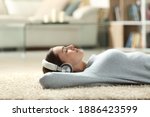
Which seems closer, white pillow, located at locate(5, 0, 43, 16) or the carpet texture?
the carpet texture

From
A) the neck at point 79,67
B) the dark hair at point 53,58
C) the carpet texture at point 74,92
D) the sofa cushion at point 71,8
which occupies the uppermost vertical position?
the sofa cushion at point 71,8

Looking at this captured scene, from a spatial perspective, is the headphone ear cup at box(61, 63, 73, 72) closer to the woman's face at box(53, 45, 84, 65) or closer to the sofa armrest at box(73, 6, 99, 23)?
the woman's face at box(53, 45, 84, 65)

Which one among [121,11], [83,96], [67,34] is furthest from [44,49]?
[83,96]

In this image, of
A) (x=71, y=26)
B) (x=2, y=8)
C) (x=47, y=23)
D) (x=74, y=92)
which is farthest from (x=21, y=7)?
(x=74, y=92)

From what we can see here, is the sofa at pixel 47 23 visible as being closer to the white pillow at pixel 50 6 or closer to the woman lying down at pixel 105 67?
the white pillow at pixel 50 6

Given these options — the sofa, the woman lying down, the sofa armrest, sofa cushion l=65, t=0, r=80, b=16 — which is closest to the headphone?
the woman lying down

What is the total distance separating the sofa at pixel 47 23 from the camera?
16.7 ft

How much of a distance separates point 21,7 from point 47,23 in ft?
4.27

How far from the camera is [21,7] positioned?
6.02 m

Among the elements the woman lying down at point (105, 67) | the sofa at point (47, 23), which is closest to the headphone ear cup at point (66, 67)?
the woman lying down at point (105, 67)

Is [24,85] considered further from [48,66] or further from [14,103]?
[14,103]

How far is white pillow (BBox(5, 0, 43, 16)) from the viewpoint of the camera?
5.99 m

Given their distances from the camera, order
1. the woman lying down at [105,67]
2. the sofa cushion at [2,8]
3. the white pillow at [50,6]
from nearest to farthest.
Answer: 1. the woman lying down at [105,67]
2. the sofa cushion at [2,8]
3. the white pillow at [50,6]

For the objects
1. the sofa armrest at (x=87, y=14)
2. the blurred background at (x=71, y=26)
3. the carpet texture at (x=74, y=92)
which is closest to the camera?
the carpet texture at (x=74, y=92)
